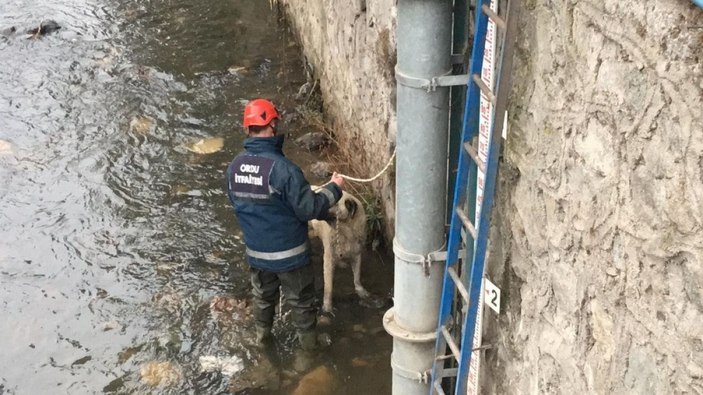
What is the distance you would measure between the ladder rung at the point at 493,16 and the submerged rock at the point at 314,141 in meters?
5.86

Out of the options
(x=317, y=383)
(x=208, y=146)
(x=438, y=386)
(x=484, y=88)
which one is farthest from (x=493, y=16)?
(x=208, y=146)

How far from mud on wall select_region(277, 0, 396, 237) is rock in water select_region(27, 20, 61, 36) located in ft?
18.6

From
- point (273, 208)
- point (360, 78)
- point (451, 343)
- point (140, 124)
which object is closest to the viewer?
point (451, 343)

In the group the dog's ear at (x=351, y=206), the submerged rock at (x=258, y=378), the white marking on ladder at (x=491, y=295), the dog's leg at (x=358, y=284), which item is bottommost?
the submerged rock at (x=258, y=378)

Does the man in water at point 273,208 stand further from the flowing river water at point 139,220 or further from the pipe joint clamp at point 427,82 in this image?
the pipe joint clamp at point 427,82

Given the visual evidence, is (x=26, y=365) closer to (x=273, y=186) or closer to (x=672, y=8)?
(x=273, y=186)

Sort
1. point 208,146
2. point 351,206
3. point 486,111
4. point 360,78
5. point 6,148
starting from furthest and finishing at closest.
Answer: point 6,148 → point 208,146 → point 360,78 → point 351,206 → point 486,111

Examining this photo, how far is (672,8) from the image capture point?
2.25 m

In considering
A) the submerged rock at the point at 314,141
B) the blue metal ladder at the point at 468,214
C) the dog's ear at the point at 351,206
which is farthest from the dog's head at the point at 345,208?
the submerged rock at the point at 314,141

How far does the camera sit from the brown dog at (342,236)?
6.20 metres

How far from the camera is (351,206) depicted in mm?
6281

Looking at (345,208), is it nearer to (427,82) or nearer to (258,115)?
(258,115)

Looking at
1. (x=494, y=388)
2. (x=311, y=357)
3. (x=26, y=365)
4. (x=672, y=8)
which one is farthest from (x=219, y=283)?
(x=672, y=8)

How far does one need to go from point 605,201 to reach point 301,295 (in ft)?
11.6
